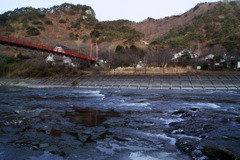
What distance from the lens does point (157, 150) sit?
6574mm

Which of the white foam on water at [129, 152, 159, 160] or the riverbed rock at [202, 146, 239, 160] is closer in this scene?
the riverbed rock at [202, 146, 239, 160]

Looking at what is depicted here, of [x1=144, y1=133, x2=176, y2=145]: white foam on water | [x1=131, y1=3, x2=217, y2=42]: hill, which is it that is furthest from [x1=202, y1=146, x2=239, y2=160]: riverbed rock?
[x1=131, y1=3, x2=217, y2=42]: hill

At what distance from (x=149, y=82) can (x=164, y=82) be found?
7.95 feet

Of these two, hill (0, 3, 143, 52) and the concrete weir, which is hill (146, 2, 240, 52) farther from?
the concrete weir

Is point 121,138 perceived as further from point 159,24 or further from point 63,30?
point 159,24

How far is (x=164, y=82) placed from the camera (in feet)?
100

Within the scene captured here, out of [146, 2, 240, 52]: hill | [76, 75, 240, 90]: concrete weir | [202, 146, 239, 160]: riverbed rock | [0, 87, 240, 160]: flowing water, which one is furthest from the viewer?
[146, 2, 240, 52]: hill

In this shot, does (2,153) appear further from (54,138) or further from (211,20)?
(211,20)

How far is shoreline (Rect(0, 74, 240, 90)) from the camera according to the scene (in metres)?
27.7

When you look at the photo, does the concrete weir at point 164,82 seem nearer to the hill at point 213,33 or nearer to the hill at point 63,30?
the hill at point 213,33

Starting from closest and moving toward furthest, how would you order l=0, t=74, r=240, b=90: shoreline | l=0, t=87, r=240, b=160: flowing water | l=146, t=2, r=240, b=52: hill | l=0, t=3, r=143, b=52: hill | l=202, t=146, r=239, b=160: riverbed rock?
l=202, t=146, r=239, b=160: riverbed rock, l=0, t=87, r=240, b=160: flowing water, l=0, t=74, r=240, b=90: shoreline, l=146, t=2, r=240, b=52: hill, l=0, t=3, r=143, b=52: hill

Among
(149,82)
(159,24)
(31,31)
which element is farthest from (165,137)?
(159,24)

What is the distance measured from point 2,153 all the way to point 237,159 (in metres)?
7.41

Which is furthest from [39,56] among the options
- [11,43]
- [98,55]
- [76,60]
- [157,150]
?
[157,150]
